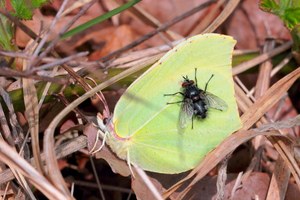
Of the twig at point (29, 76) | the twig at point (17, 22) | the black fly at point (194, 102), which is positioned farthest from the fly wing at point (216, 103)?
the twig at point (17, 22)

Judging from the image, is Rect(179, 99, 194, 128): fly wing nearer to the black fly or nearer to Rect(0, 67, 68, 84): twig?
the black fly

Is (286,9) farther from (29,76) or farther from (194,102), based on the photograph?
(29,76)

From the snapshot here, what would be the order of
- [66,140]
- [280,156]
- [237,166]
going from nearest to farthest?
[280,156]
[66,140]
[237,166]

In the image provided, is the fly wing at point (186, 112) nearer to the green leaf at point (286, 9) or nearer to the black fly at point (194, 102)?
the black fly at point (194, 102)

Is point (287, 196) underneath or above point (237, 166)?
underneath

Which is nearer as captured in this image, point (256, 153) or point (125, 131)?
point (125, 131)

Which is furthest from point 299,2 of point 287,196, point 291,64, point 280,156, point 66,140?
point 66,140

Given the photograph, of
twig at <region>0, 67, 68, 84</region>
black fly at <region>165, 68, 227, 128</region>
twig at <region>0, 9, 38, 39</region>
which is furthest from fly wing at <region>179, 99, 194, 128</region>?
twig at <region>0, 9, 38, 39</region>

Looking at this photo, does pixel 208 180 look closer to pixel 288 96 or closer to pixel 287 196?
pixel 287 196
